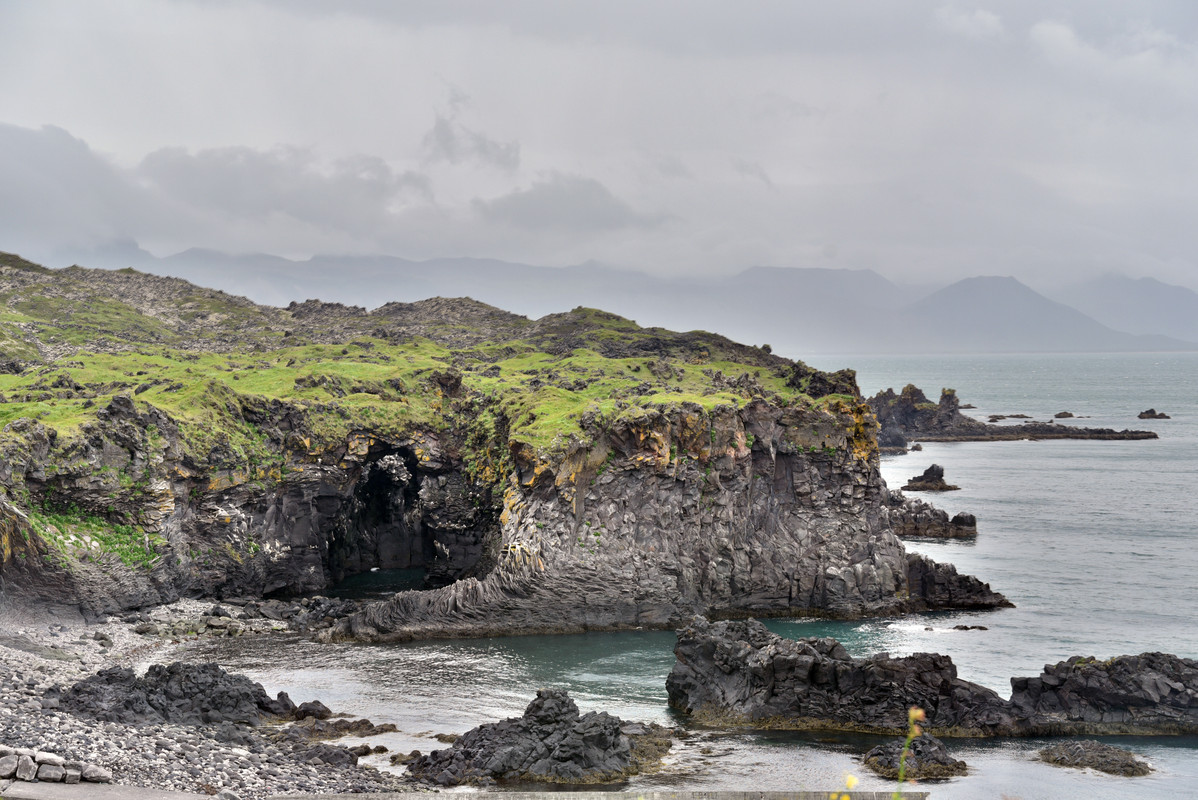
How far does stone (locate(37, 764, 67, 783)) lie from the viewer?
22906mm

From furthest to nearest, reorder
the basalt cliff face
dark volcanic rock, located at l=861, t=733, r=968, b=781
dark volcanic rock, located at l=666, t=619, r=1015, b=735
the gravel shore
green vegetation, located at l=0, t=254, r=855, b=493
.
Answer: green vegetation, located at l=0, t=254, r=855, b=493, the basalt cliff face, dark volcanic rock, located at l=666, t=619, r=1015, b=735, dark volcanic rock, located at l=861, t=733, r=968, b=781, the gravel shore

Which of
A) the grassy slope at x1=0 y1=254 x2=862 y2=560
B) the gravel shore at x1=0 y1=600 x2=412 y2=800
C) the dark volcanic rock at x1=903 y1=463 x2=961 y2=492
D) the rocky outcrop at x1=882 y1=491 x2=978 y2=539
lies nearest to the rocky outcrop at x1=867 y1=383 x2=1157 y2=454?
the dark volcanic rock at x1=903 y1=463 x2=961 y2=492

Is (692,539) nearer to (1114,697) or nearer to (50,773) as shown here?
(1114,697)

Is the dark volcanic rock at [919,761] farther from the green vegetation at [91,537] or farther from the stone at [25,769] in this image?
the green vegetation at [91,537]

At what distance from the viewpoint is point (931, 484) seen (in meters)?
105

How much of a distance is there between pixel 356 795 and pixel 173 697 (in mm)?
12650


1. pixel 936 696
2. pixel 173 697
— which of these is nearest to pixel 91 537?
pixel 173 697

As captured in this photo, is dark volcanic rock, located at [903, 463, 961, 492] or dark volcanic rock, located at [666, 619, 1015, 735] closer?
dark volcanic rock, located at [666, 619, 1015, 735]

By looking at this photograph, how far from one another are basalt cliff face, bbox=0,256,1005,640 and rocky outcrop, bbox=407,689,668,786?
18.7 m

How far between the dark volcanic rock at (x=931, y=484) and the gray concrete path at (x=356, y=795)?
266ft

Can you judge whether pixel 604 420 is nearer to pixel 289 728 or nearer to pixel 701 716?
pixel 701 716

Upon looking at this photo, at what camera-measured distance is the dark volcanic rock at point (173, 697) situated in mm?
31867

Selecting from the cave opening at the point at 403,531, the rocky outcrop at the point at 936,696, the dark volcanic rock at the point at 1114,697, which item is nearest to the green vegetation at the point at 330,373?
the cave opening at the point at 403,531

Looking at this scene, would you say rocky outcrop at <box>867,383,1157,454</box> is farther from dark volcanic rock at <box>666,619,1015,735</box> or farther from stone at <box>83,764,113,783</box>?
stone at <box>83,764,113,783</box>
